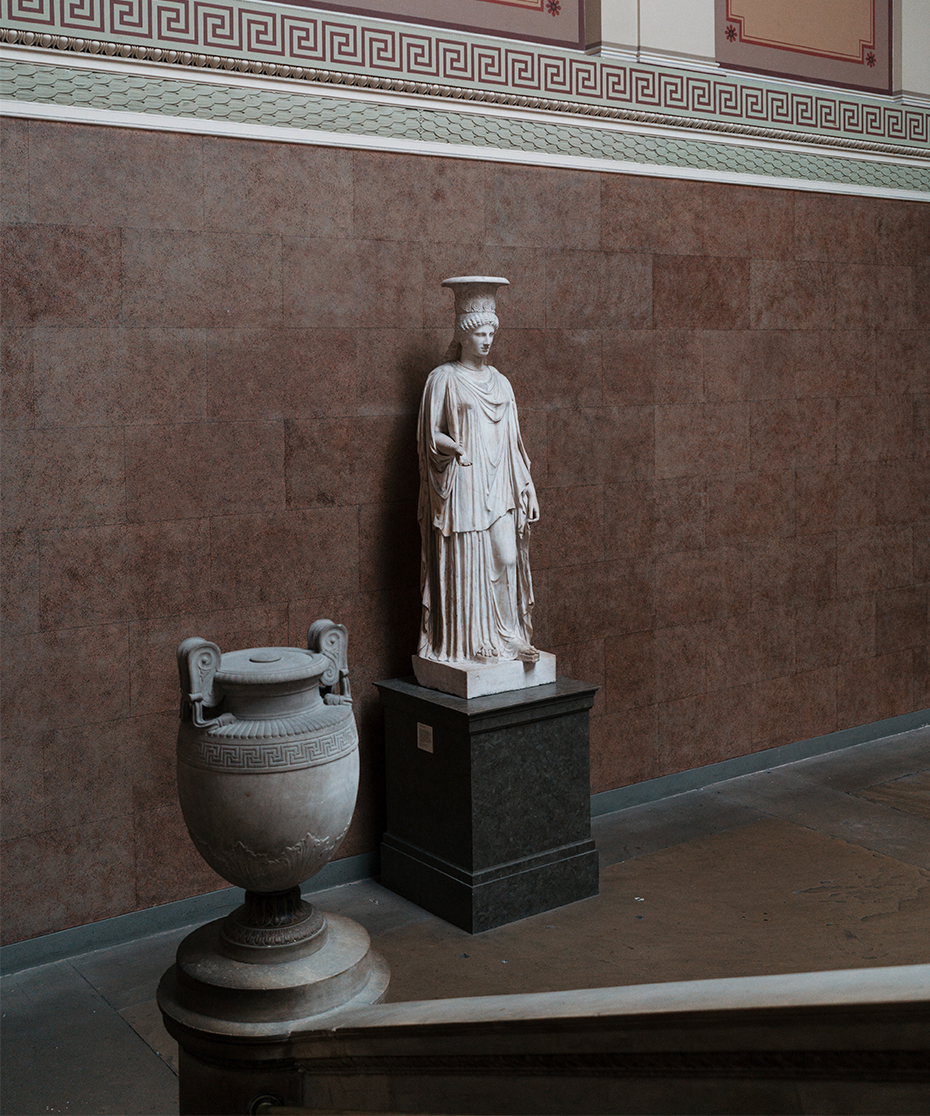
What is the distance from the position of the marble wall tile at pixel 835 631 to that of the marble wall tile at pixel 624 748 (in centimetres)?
141

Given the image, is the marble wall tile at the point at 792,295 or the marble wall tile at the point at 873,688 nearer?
the marble wall tile at the point at 792,295

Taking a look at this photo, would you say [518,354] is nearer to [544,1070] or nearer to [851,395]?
[851,395]

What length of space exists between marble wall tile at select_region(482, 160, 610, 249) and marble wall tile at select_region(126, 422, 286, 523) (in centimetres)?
156

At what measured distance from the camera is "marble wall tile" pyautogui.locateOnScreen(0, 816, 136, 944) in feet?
17.3

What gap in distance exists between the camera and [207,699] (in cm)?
316

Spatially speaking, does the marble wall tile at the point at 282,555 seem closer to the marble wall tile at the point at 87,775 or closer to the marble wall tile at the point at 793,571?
the marble wall tile at the point at 87,775

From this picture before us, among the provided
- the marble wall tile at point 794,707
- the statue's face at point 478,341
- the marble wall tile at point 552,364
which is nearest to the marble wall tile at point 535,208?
the marble wall tile at point 552,364

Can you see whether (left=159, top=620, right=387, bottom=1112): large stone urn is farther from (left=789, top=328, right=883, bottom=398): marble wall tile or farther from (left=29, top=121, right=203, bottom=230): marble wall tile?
(left=789, top=328, right=883, bottom=398): marble wall tile

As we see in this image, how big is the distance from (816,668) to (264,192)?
4.95 m

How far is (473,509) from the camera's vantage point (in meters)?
5.80

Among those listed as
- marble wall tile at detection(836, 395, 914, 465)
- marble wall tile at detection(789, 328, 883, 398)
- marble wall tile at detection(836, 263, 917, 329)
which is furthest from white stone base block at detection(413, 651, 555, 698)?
marble wall tile at detection(836, 263, 917, 329)

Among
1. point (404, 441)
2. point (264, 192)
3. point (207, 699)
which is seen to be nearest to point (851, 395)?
point (404, 441)

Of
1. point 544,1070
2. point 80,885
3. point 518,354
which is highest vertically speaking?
point 518,354

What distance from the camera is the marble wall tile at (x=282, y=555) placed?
5.73 meters
